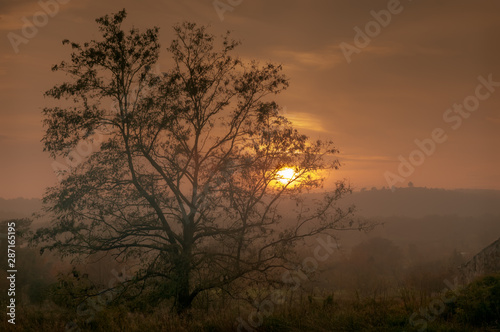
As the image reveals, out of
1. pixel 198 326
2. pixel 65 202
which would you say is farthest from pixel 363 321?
pixel 65 202

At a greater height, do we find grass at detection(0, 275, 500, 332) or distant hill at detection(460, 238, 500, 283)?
distant hill at detection(460, 238, 500, 283)

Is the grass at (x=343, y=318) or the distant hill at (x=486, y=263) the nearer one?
the grass at (x=343, y=318)

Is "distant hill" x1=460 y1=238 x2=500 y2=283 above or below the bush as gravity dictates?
above

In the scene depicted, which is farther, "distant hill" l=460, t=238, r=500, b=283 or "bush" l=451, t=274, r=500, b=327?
"distant hill" l=460, t=238, r=500, b=283

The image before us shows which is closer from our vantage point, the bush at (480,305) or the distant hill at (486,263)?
the bush at (480,305)

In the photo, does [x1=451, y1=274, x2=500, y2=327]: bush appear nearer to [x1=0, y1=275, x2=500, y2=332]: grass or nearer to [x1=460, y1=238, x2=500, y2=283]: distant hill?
[x1=0, y1=275, x2=500, y2=332]: grass

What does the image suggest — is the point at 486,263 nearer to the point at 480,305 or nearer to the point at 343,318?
the point at 480,305

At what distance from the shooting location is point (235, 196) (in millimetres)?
16719

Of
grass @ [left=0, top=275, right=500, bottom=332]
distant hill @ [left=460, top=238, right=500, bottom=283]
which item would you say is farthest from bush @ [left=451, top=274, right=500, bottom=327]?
distant hill @ [left=460, top=238, right=500, bottom=283]

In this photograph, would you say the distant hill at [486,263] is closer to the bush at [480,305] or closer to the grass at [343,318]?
the grass at [343,318]

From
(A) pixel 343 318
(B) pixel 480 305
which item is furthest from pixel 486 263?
(A) pixel 343 318

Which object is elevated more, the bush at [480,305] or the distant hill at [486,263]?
the distant hill at [486,263]

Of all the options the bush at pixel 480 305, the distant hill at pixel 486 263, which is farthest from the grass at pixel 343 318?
the distant hill at pixel 486 263

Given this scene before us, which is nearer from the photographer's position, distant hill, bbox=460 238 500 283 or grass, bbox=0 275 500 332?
grass, bbox=0 275 500 332
